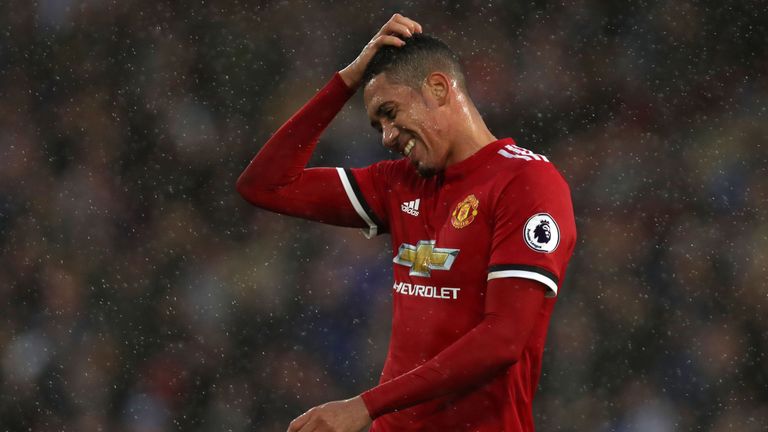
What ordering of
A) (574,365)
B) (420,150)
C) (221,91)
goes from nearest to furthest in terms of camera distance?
(420,150), (574,365), (221,91)

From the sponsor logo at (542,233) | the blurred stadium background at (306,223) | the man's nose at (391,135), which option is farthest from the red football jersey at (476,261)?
the blurred stadium background at (306,223)

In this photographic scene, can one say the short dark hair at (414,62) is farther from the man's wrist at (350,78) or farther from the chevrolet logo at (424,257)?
the chevrolet logo at (424,257)

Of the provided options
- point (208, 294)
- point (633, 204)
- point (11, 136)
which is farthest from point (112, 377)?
point (633, 204)

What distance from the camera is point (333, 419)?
1565mm

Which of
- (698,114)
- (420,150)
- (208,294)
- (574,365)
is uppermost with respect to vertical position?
(420,150)

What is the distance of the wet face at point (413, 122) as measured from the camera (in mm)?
1861

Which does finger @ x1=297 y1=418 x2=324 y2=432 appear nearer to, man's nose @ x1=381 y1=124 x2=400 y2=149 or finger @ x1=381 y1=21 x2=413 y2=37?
man's nose @ x1=381 y1=124 x2=400 y2=149

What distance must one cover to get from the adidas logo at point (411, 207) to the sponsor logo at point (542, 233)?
11.3 inches

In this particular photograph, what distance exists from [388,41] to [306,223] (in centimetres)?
210

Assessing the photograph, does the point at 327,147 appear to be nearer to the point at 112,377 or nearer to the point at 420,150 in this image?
the point at 112,377

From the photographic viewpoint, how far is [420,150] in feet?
6.13

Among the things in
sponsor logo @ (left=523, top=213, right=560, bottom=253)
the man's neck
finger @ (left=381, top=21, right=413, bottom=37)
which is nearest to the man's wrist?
finger @ (left=381, top=21, right=413, bottom=37)

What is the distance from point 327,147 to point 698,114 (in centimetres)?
136

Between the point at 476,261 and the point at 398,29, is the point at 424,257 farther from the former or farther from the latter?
the point at 398,29
